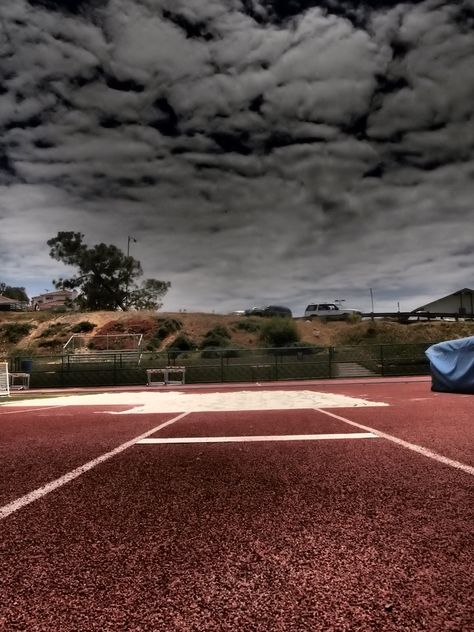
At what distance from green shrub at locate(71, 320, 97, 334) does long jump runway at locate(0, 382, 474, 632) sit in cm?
5388

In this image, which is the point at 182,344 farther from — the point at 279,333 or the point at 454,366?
the point at 454,366

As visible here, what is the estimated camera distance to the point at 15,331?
199 ft

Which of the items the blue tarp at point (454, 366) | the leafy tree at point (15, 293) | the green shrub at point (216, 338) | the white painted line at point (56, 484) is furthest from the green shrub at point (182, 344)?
the leafy tree at point (15, 293)

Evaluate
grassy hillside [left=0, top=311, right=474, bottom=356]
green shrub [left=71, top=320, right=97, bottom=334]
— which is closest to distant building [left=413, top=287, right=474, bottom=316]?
grassy hillside [left=0, top=311, right=474, bottom=356]

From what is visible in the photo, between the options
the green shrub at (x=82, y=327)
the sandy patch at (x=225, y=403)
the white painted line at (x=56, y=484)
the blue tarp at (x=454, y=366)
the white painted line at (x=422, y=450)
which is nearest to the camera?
the white painted line at (x=56, y=484)

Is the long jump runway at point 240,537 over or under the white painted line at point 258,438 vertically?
over

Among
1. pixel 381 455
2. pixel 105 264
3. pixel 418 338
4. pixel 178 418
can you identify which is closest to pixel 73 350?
pixel 105 264

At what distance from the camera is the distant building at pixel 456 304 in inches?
2466

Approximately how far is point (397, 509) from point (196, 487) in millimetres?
1508

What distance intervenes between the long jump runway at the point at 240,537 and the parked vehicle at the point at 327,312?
5505cm

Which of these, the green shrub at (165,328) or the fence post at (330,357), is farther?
the green shrub at (165,328)

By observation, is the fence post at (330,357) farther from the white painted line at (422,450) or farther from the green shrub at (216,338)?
the green shrub at (216,338)

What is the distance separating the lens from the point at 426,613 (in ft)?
5.70

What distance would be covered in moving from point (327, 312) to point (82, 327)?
3119cm
